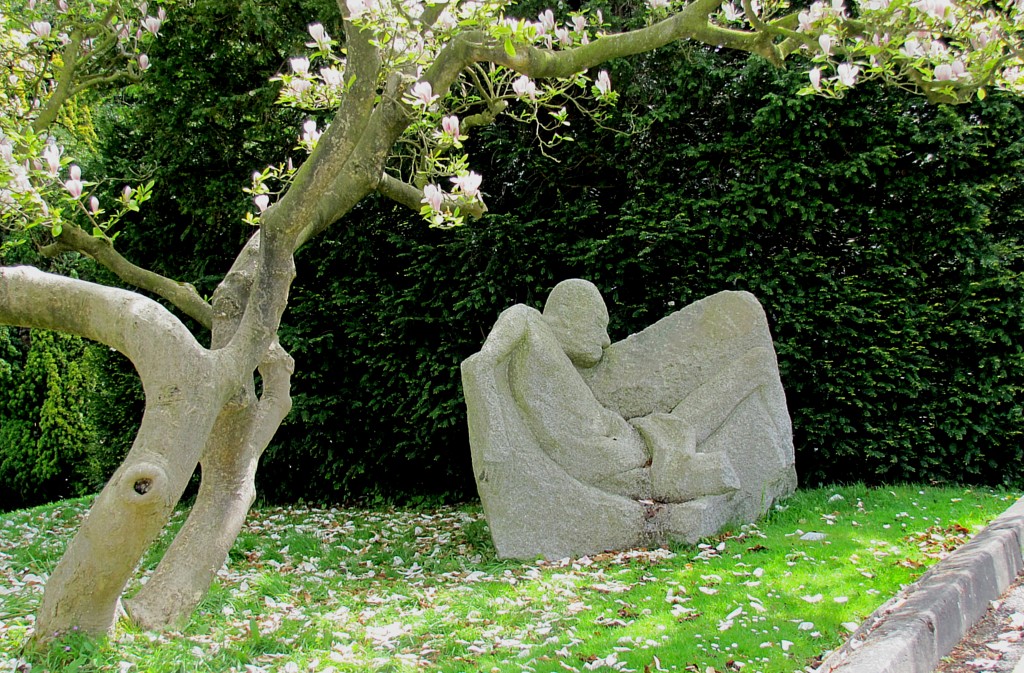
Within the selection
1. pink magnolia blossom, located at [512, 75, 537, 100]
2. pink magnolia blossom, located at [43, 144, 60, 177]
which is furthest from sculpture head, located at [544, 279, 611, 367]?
pink magnolia blossom, located at [43, 144, 60, 177]

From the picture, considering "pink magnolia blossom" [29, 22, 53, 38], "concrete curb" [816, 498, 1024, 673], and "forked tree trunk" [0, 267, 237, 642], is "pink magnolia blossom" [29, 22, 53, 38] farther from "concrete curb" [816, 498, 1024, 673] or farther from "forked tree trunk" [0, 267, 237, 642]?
"concrete curb" [816, 498, 1024, 673]

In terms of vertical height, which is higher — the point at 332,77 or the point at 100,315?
the point at 332,77

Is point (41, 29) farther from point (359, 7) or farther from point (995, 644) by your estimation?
point (995, 644)

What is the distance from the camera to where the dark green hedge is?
8453mm

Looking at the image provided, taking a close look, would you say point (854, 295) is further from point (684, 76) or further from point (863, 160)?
point (684, 76)

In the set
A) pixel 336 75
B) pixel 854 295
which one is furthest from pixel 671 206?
pixel 336 75

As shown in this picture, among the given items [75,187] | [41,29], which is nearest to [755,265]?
[75,187]

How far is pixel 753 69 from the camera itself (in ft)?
28.5

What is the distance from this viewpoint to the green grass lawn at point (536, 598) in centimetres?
446

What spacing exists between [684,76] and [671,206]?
4.45ft

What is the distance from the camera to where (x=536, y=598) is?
565 centimetres

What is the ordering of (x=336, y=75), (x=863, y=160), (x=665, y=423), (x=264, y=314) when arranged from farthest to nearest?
(x=863, y=160) → (x=665, y=423) → (x=336, y=75) → (x=264, y=314)

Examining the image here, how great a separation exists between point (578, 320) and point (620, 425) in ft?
3.12

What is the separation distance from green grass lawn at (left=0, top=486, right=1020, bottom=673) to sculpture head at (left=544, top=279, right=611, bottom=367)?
5.59 ft
